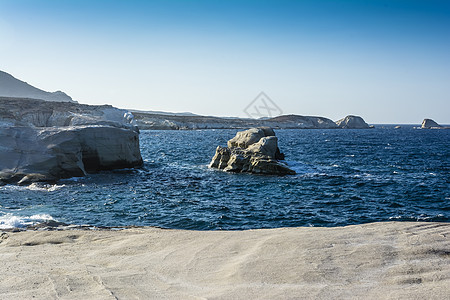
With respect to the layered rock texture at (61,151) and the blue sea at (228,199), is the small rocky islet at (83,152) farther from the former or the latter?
the blue sea at (228,199)

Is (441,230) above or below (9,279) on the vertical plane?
above

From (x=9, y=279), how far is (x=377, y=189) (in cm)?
2480

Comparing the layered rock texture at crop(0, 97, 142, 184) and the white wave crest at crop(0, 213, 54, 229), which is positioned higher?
the layered rock texture at crop(0, 97, 142, 184)

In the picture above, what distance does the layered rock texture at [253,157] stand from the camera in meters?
32.5

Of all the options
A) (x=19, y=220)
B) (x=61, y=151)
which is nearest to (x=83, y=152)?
(x=61, y=151)

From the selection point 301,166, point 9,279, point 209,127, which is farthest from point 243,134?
point 209,127

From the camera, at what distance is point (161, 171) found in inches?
1346

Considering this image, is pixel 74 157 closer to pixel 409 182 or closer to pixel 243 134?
pixel 243 134

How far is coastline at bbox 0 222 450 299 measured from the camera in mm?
6473

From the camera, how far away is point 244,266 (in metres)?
7.71

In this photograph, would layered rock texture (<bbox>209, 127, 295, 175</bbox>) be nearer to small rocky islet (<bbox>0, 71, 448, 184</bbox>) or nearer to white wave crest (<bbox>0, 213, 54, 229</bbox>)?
small rocky islet (<bbox>0, 71, 448, 184</bbox>)

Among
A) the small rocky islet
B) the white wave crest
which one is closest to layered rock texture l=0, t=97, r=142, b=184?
the small rocky islet

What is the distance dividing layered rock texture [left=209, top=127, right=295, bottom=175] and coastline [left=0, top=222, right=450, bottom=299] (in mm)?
21497

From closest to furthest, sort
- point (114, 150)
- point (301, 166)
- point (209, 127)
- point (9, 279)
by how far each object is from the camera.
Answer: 1. point (9, 279)
2. point (114, 150)
3. point (301, 166)
4. point (209, 127)
